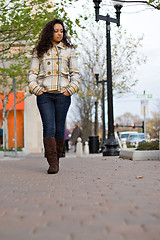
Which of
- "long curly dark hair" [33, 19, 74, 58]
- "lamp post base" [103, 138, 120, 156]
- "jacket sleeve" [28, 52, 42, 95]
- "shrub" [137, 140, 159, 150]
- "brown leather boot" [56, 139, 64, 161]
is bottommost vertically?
"lamp post base" [103, 138, 120, 156]

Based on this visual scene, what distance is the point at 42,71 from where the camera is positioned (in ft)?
21.9

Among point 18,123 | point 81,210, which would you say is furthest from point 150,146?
point 18,123

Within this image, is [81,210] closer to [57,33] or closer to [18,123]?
[57,33]

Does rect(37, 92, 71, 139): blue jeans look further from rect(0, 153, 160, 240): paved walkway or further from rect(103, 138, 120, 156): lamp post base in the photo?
rect(103, 138, 120, 156): lamp post base

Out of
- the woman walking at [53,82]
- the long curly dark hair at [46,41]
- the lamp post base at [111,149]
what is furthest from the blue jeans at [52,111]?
the lamp post base at [111,149]

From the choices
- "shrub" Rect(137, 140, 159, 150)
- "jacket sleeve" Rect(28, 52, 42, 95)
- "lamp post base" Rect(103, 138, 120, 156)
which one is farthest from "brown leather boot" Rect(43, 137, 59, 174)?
"lamp post base" Rect(103, 138, 120, 156)

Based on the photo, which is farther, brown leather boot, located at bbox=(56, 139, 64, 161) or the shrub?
the shrub

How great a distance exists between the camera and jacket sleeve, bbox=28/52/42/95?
6406mm

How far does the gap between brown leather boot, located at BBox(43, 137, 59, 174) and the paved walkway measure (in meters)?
1.08

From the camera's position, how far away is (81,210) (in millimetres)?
3277

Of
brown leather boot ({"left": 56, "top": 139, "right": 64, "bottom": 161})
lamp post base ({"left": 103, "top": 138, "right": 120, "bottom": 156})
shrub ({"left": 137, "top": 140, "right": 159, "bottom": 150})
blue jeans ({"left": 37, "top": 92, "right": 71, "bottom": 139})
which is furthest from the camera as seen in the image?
lamp post base ({"left": 103, "top": 138, "right": 120, "bottom": 156})

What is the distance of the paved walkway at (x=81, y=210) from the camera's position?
2.53 m

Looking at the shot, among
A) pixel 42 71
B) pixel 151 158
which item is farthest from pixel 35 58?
pixel 151 158

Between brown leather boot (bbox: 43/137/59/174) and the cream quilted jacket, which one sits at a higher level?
the cream quilted jacket
